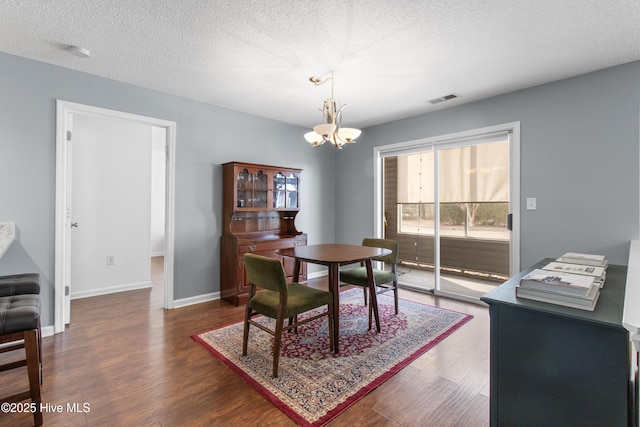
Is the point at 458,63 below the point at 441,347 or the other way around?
the other way around

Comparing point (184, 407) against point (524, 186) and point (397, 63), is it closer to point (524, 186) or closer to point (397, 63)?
point (397, 63)

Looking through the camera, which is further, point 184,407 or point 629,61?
point 629,61

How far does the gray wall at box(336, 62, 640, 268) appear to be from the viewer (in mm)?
2650

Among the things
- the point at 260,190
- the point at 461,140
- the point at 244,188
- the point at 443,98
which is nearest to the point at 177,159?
the point at 244,188

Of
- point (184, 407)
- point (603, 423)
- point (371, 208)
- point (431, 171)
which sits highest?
point (431, 171)

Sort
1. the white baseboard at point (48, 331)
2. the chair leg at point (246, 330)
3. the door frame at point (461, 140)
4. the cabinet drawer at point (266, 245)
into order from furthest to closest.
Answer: the cabinet drawer at point (266, 245) → the door frame at point (461, 140) → the white baseboard at point (48, 331) → the chair leg at point (246, 330)

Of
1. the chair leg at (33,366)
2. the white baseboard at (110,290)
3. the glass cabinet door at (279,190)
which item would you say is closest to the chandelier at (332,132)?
the glass cabinet door at (279,190)

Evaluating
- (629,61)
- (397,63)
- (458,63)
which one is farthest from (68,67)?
(629,61)

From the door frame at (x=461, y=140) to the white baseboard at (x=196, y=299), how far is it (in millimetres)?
2426

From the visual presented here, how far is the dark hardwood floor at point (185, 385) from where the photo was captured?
64.4 inches

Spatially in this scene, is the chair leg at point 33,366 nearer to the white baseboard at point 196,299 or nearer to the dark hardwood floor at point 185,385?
the dark hardwood floor at point 185,385

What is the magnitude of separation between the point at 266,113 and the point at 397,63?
200 cm

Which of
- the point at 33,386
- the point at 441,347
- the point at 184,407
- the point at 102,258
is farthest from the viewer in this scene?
the point at 102,258

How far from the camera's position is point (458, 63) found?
2.64 meters
